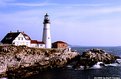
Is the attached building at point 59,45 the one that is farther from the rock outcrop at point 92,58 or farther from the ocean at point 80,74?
the ocean at point 80,74

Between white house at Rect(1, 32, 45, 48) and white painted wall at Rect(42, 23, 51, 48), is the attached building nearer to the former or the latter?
white painted wall at Rect(42, 23, 51, 48)

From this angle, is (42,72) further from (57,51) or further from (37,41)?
Answer: (37,41)

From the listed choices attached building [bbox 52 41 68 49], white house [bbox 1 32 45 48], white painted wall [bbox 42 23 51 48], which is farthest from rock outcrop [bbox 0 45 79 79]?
attached building [bbox 52 41 68 49]

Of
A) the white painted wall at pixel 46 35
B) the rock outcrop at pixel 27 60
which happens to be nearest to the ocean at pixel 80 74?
the rock outcrop at pixel 27 60

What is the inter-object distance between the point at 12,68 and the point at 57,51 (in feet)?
53.2

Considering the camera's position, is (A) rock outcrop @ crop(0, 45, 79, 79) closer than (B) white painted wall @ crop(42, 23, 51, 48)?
Yes

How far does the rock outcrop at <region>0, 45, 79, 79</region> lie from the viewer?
73.5m

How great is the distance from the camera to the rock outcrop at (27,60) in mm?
73500

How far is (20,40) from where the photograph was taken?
9056 cm

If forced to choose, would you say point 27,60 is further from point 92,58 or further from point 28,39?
point 92,58

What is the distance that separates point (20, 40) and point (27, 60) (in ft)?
39.6

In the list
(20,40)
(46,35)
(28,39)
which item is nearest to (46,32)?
(46,35)

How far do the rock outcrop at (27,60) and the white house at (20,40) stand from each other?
23.3ft

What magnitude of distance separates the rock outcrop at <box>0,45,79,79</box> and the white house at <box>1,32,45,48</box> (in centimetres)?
710
